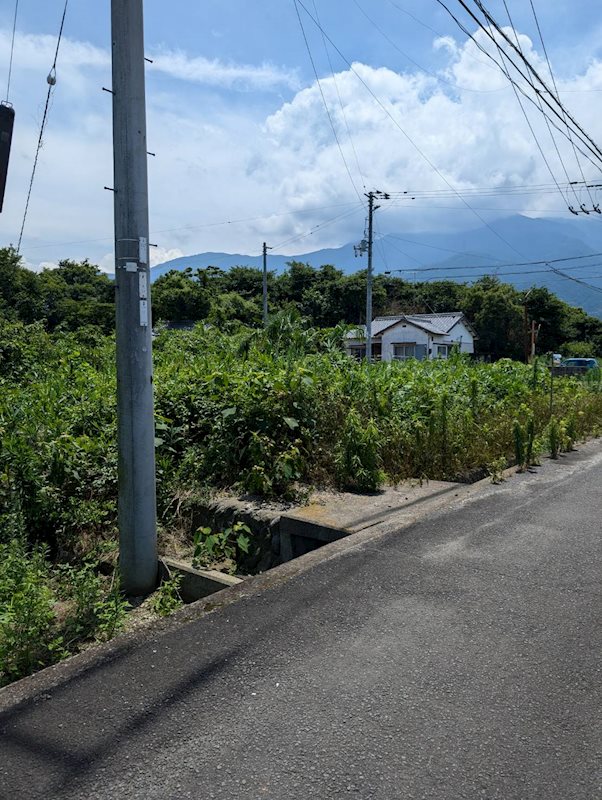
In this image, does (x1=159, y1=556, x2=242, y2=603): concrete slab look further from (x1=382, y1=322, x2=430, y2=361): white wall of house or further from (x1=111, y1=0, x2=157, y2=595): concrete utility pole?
(x1=382, y1=322, x2=430, y2=361): white wall of house

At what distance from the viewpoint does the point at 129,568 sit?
13.0 ft

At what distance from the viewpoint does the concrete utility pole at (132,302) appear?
Result: 12.4 feet

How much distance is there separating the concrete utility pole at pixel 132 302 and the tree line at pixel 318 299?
97.2 feet

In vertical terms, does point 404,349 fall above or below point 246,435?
above

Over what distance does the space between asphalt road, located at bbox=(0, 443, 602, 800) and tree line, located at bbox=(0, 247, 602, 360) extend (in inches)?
1205

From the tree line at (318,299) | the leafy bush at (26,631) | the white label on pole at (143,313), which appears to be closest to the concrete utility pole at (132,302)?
the white label on pole at (143,313)

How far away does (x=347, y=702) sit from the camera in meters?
2.53

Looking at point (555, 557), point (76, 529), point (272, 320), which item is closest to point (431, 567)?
point (555, 557)

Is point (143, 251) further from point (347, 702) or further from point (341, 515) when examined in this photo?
point (347, 702)

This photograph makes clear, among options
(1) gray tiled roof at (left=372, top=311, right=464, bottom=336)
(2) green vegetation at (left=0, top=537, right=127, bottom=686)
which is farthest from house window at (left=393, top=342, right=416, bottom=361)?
(2) green vegetation at (left=0, top=537, right=127, bottom=686)

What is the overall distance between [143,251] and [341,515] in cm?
269

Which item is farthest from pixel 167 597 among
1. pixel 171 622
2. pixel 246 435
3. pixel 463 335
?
pixel 463 335

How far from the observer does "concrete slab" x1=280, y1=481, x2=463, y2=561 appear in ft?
15.8

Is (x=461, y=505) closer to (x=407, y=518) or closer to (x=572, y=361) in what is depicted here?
(x=407, y=518)
